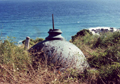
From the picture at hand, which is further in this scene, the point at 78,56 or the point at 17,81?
the point at 78,56

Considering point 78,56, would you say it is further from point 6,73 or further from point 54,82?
point 6,73

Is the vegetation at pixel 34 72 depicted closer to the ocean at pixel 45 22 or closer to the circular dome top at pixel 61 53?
the circular dome top at pixel 61 53

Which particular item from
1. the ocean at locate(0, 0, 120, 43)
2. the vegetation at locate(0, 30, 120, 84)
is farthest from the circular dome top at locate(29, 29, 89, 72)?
the ocean at locate(0, 0, 120, 43)

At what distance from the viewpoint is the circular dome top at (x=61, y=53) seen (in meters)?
4.54

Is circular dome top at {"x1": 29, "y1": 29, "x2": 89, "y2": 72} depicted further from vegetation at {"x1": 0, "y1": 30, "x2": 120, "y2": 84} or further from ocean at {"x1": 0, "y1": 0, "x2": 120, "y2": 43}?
ocean at {"x1": 0, "y1": 0, "x2": 120, "y2": 43}

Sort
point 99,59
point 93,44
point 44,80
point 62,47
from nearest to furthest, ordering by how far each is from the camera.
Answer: point 44,80
point 62,47
point 99,59
point 93,44

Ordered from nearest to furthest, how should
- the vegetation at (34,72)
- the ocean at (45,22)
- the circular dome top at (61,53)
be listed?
the vegetation at (34,72)
the circular dome top at (61,53)
the ocean at (45,22)

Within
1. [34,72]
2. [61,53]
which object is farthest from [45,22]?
[34,72]

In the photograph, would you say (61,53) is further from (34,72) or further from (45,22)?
(45,22)

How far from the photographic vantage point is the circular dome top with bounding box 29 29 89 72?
4.54m

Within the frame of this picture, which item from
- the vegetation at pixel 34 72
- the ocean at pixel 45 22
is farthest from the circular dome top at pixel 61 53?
the ocean at pixel 45 22

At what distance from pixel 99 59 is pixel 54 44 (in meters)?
2.23

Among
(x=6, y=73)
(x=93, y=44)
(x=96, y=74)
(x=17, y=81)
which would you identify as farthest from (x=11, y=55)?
(x=93, y=44)

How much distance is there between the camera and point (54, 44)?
4.99 meters
